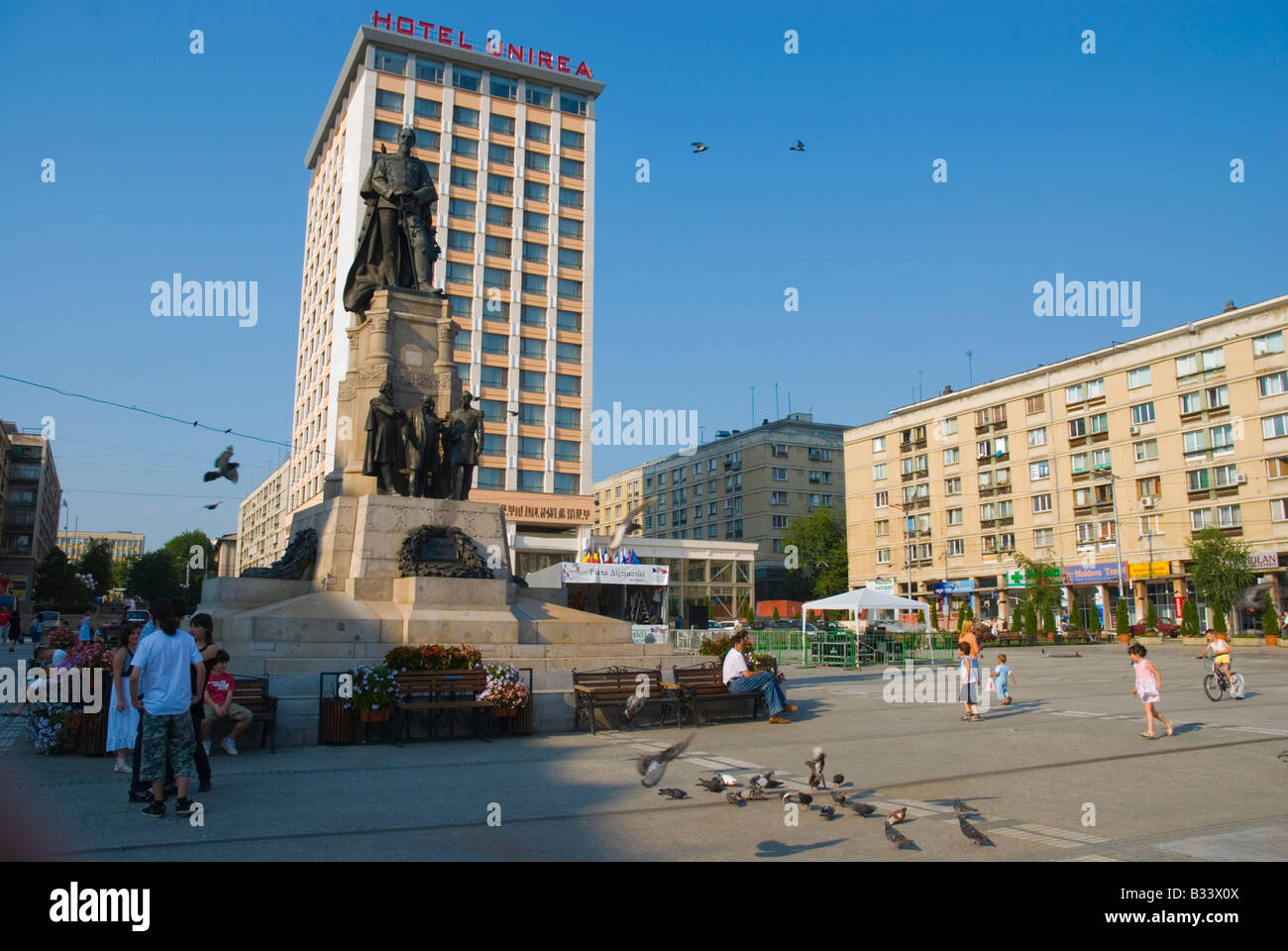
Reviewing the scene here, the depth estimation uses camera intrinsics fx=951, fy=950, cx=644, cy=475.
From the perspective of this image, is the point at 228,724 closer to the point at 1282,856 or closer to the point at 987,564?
the point at 1282,856

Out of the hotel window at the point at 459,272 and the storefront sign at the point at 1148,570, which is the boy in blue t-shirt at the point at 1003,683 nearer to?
the storefront sign at the point at 1148,570

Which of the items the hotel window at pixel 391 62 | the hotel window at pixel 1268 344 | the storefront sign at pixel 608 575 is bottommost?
the storefront sign at pixel 608 575

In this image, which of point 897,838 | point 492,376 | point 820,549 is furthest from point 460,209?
point 897,838

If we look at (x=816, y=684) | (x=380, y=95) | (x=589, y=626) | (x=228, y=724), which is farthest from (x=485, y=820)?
(x=380, y=95)

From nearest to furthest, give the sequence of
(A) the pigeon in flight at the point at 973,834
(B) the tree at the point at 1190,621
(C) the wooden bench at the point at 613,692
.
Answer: (A) the pigeon in flight at the point at 973,834 → (C) the wooden bench at the point at 613,692 → (B) the tree at the point at 1190,621

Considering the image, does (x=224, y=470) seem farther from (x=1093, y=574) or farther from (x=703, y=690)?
(x=1093, y=574)

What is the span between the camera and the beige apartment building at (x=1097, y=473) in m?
51.5

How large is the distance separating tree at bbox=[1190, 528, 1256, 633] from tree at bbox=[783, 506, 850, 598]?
3935 cm

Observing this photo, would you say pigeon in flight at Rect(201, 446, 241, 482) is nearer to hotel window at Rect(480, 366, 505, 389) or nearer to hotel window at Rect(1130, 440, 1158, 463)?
hotel window at Rect(480, 366, 505, 389)

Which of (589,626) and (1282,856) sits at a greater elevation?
(589,626)

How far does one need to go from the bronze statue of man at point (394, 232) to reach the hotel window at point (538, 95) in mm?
50623

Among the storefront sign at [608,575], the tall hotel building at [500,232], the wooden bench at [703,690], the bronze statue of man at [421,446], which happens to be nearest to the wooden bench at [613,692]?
the wooden bench at [703,690]

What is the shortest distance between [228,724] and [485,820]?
16.6ft
